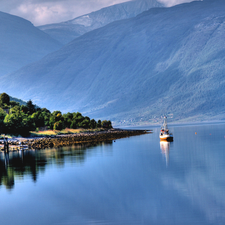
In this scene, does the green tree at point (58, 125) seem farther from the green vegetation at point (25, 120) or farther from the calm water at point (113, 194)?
the calm water at point (113, 194)

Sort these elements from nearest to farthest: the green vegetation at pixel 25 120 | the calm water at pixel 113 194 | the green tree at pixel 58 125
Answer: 1. the calm water at pixel 113 194
2. the green vegetation at pixel 25 120
3. the green tree at pixel 58 125

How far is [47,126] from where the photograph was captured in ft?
569

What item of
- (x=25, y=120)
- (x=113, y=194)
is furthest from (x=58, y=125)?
(x=113, y=194)

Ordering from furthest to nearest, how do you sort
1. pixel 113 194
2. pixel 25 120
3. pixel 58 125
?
pixel 58 125
pixel 25 120
pixel 113 194

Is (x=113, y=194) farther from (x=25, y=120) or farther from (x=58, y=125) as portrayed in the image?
(x=58, y=125)

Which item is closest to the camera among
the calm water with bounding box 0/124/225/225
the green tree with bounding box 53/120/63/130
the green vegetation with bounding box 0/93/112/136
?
the calm water with bounding box 0/124/225/225

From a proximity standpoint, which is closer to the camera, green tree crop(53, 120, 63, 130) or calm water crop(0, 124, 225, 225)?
calm water crop(0, 124, 225, 225)

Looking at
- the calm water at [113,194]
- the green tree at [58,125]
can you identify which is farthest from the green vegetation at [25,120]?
the calm water at [113,194]

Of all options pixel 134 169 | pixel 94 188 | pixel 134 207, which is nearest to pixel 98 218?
pixel 134 207

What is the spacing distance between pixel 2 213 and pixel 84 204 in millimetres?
7146

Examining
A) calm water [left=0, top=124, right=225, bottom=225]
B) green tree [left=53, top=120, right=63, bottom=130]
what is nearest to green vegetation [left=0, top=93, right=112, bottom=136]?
green tree [left=53, top=120, right=63, bottom=130]

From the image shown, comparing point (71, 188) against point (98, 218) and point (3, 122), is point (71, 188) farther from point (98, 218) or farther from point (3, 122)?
point (3, 122)

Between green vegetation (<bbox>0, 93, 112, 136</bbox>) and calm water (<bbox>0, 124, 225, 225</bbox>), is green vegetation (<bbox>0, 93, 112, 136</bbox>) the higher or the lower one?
the higher one

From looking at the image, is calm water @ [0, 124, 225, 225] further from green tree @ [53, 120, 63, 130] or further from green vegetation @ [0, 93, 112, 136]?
green tree @ [53, 120, 63, 130]
